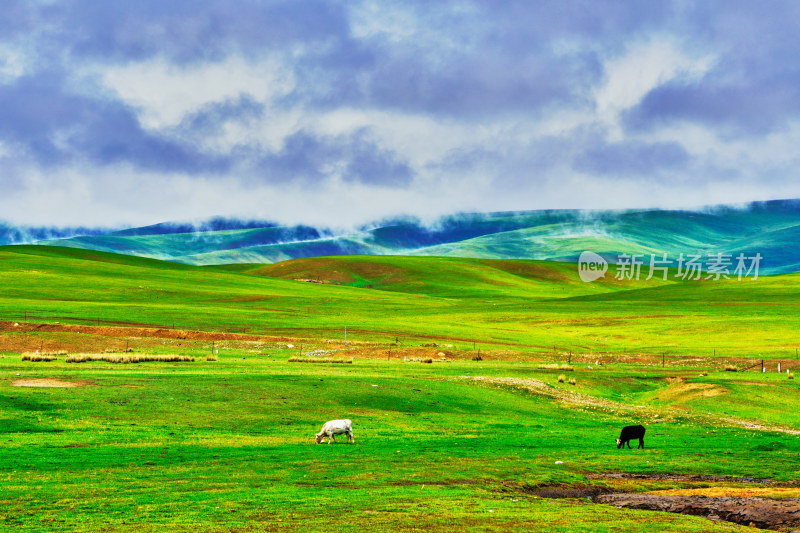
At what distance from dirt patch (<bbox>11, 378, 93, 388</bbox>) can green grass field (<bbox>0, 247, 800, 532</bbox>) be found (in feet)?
0.73

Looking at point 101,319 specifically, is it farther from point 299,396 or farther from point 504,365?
point 299,396

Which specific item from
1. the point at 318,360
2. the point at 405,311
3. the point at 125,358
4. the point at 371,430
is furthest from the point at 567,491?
the point at 405,311

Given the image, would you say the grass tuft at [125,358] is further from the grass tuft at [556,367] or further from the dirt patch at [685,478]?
the dirt patch at [685,478]

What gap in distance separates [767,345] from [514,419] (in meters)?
54.2

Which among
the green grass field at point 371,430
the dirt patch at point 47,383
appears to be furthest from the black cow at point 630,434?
the dirt patch at point 47,383

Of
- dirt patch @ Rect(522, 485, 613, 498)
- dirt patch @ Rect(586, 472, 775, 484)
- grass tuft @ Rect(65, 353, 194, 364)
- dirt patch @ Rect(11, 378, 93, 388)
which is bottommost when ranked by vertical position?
grass tuft @ Rect(65, 353, 194, 364)

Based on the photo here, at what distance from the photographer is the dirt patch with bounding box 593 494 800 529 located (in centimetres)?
1838

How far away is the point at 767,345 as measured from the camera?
269ft

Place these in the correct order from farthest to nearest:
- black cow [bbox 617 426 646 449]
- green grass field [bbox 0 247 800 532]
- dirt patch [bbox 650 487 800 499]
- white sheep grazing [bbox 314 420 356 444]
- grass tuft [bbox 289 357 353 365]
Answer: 1. grass tuft [bbox 289 357 353 365]
2. black cow [bbox 617 426 646 449]
3. white sheep grazing [bbox 314 420 356 444]
4. dirt patch [bbox 650 487 800 499]
5. green grass field [bbox 0 247 800 532]

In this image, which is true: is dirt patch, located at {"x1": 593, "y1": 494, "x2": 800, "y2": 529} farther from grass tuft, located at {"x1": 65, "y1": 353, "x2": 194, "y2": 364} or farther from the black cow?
grass tuft, located at {"x1": 65, "y1": 353, "x2": 194, "y2": 364}

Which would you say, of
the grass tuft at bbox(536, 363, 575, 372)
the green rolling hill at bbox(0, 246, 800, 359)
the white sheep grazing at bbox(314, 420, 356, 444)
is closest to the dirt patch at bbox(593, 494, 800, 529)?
the white sheep grazing at bbox(314, 420, 356, 444)

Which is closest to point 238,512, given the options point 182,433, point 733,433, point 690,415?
point 182,433

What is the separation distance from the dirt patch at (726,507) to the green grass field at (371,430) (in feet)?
3.39

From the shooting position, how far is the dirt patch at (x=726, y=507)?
18375 millimetres
